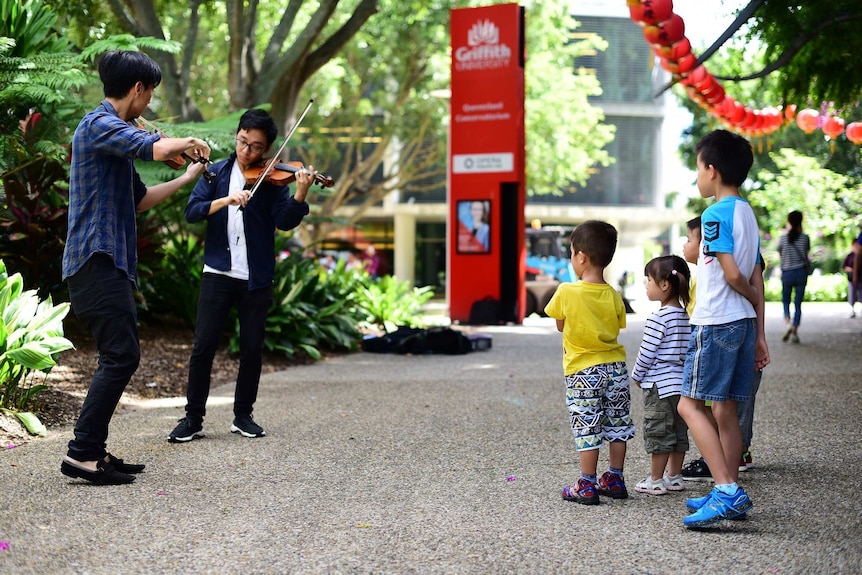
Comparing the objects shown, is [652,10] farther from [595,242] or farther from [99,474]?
[99,474]

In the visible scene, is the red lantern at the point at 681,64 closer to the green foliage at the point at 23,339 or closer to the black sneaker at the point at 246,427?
the black sneaker at the point at 246,427

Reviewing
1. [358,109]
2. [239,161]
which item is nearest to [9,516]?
[239,161]

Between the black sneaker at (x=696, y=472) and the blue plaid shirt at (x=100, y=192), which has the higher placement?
the blue plaid shirt at (x=100, y=192)

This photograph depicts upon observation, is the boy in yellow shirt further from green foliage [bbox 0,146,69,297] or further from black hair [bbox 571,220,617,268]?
green foliage [bbox 0,146,69,297]

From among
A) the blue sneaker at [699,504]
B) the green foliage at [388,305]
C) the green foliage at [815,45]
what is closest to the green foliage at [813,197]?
the green foliage at [388,305]

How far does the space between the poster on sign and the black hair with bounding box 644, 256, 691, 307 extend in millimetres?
12772

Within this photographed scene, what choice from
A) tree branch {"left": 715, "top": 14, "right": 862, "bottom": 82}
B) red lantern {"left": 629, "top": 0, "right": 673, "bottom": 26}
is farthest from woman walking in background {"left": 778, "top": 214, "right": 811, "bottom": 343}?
red lantern {"left": 629, "top": 0, "right": 673, "bottom": 26}

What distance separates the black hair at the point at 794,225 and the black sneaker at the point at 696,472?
27.8 ft

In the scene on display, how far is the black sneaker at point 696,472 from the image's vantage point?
5.07 m

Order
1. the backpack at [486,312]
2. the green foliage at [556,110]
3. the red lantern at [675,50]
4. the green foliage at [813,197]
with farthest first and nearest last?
the green foliage at [813,197] < the green foliage at [556,110] < the backpack at [486,312] < the red lantern at [675,50]

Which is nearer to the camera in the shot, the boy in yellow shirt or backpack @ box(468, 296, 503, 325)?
the boy in yellow shirt

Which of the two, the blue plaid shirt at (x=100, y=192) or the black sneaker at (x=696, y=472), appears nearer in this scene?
the blue plaid shirt at (x=100, y=192)

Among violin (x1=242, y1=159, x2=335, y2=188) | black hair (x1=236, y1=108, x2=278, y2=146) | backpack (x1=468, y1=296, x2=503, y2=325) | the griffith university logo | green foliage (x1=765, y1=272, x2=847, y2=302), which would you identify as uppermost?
the griffith university logo

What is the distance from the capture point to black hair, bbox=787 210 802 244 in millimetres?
12816
